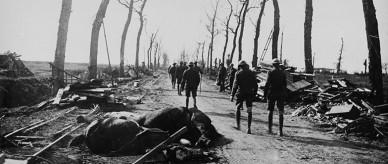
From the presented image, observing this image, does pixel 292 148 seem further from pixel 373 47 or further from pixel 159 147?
pixel 373 47

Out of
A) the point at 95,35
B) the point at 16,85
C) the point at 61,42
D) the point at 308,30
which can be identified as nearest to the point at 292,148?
the point at 308,30

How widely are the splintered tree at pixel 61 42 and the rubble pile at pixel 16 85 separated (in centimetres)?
95

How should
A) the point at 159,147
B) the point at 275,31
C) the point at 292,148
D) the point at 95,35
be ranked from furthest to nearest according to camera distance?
the point at 275,31, the point at 95,35, the point at 292,148, the point at 159,147

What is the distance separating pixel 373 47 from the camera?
12.7 metres

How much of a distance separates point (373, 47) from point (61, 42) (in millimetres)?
14024

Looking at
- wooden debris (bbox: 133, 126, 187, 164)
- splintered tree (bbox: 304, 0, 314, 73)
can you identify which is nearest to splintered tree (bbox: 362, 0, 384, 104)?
splintered tree (bbox: 304, 0, 314, 73)

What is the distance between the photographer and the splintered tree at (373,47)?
41.4ft

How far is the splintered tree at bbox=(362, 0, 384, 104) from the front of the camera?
497 inches

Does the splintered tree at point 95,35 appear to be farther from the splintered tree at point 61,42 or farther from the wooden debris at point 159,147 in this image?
the wooden debris at point 159,147

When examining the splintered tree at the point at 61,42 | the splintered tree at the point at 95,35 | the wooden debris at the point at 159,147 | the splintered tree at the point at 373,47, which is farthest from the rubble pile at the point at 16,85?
the splintered tree at the point at 373,47

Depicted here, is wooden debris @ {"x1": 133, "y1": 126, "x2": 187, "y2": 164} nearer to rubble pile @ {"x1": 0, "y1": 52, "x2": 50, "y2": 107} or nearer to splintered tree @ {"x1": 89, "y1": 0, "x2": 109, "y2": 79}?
rubble pile @ {"x1": 0, "y1": 52, "x2": 50, "y2": 107}

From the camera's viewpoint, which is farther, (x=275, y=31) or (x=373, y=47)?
(x=275, y=31)

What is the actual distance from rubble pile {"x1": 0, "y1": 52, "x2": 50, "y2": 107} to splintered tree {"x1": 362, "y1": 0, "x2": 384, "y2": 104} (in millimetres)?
14010

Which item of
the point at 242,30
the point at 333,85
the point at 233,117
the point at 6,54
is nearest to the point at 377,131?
the point at 233,117
